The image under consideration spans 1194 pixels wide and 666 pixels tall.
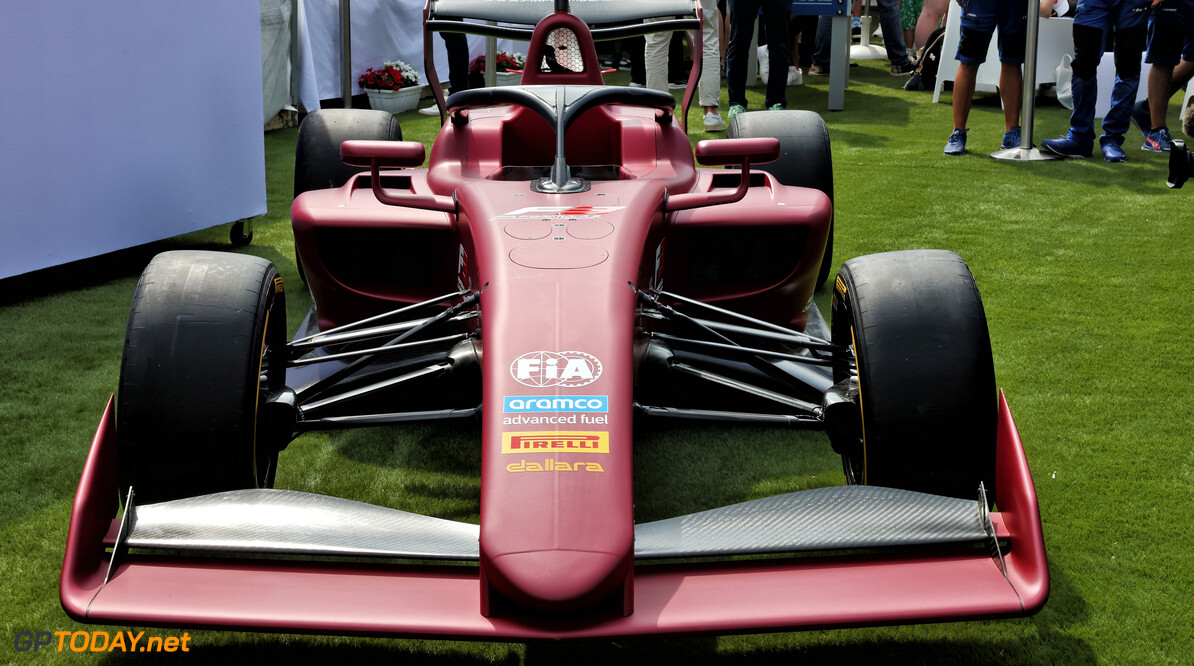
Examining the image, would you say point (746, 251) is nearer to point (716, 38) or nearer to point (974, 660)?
point (974, 660)

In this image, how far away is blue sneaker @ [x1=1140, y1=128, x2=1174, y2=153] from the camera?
6.42 metres

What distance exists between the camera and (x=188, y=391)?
80.7 inches

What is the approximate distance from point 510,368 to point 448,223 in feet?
3.18

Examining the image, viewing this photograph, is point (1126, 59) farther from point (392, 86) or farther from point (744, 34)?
point (392, 86)

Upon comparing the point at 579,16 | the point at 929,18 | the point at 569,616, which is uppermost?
the point at 929,18

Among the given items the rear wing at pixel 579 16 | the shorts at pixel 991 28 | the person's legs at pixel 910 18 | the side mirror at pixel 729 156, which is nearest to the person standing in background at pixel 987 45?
the shorts at pixel 991 28

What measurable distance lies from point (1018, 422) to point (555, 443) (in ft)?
5.50

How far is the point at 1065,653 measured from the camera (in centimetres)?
198

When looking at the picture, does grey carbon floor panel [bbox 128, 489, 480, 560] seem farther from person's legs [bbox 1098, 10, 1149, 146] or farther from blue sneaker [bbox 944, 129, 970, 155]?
person's legs [bbox 1098, 10, 1149, 146]

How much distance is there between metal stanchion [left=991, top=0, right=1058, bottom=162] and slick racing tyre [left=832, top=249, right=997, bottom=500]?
4384 millimetres

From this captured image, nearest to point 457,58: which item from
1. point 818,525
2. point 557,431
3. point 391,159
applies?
Answer: point 391,159

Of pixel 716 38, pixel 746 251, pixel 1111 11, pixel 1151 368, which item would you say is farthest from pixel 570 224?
pixel 716 38

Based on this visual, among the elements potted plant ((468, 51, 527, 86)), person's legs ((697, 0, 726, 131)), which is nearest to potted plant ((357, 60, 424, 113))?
potted plant ((468, 51, 527, 86))

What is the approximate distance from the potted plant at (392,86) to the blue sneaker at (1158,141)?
505 centimetres
